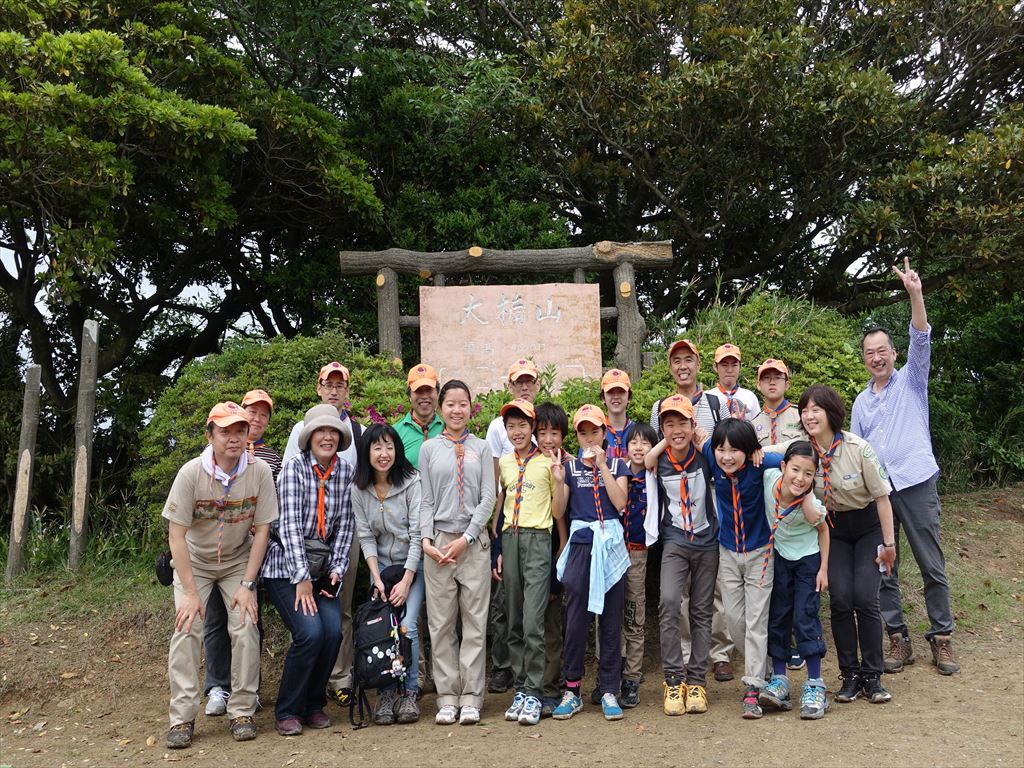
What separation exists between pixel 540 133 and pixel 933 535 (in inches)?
237

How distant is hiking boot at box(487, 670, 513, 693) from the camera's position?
201 inches

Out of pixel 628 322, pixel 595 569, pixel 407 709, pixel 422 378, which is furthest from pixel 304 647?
pixel 628 322

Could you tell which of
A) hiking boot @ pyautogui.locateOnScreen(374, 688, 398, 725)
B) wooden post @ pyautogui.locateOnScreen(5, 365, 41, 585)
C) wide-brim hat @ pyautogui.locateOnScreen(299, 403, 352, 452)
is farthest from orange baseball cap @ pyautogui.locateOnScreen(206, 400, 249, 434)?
wooden post @ pyautogui.locateOnScreen(5, 365, 41, 585)

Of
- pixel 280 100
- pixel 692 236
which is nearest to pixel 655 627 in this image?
pixel 692 236

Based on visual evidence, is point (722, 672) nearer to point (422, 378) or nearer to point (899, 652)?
point (899, 652)

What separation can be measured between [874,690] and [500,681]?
199 centimetres

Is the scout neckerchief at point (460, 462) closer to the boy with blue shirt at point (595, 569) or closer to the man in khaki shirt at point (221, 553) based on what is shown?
the boy with blue shirt at point (595, 569)

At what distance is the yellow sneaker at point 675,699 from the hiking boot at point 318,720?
1.74 meters

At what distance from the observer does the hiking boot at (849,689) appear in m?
4.61

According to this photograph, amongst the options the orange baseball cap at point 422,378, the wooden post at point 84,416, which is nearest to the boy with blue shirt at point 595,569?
the orange baseball cap at point 422,378

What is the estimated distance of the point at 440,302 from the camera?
7.69 m

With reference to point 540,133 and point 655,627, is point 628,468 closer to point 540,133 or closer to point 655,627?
point 655,627

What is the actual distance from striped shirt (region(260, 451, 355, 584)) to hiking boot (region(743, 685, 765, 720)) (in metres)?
2.14

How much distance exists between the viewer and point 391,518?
474 centimetres
